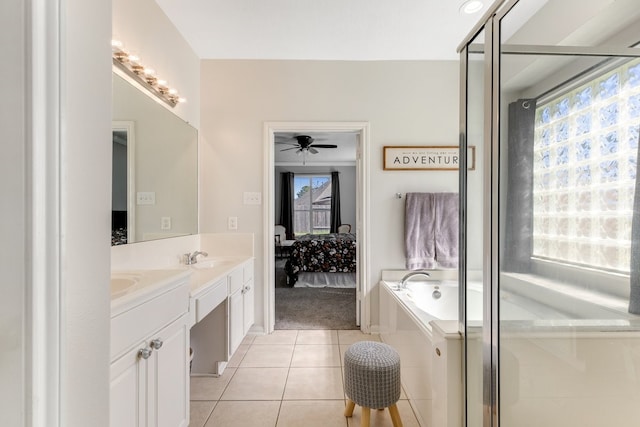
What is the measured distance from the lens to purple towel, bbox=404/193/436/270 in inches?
107

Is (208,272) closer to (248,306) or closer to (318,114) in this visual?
(248,306)

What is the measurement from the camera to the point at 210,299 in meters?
1.74

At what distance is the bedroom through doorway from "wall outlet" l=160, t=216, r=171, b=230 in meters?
0.89

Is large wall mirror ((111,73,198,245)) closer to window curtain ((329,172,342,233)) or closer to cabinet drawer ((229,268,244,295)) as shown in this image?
cabinet drawer ((229,268,244,295))

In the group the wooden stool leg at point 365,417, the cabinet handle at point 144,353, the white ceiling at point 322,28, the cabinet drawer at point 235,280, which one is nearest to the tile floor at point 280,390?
the wooden stool leg at point 365,417

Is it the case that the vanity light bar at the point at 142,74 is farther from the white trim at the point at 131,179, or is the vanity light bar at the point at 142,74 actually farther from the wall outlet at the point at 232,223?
the wall outlet at the point at 232,223

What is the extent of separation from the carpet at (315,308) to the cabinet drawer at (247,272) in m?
0.68

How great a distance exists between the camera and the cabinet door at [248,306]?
94.7 inches

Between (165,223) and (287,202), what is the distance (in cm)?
551

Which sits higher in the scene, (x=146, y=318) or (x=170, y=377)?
(x=146, y=318)
